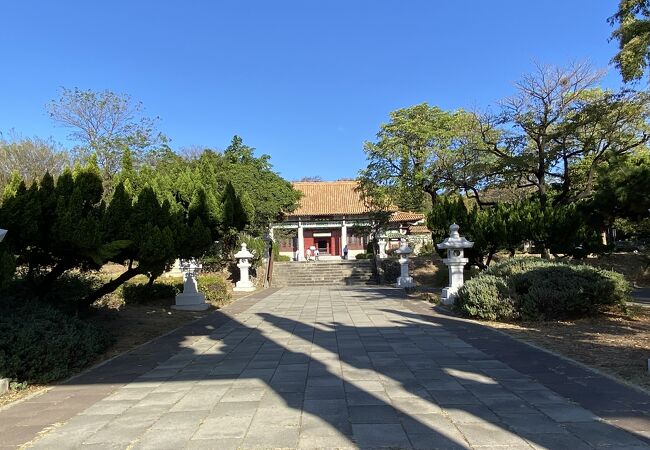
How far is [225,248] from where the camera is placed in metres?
21.0

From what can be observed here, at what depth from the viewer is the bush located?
18.6 feet

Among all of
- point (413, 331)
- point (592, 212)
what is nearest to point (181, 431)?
point (413, 331)

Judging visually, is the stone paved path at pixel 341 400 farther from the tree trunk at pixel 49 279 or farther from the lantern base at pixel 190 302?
the lantern base at pixel 190 302

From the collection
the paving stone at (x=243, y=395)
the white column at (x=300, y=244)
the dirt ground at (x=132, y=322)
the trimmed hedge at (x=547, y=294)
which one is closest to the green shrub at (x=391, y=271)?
the dirt ground at (x=132, y=322)


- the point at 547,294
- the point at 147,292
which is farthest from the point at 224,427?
the point at 147,292

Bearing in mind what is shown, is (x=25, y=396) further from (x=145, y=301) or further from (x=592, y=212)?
(x=592, y=212)

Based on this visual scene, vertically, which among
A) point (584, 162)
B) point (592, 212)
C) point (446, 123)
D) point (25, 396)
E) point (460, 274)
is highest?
point (446, 123)

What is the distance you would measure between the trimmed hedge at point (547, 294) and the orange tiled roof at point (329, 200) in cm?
2460

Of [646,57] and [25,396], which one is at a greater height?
[646,57]

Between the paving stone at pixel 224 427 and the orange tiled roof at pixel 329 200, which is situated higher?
the orange tiled roof at pixel 329 200

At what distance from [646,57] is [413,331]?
321 inches

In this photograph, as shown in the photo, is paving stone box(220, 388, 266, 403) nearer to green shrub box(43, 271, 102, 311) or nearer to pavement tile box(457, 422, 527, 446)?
pavement tile box(457, 422, 527, 446)

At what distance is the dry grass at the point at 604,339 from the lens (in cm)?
577

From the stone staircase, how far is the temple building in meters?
6.57
